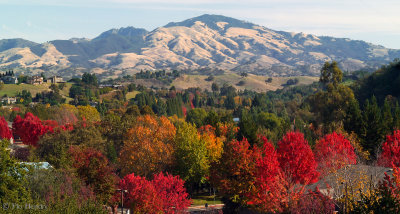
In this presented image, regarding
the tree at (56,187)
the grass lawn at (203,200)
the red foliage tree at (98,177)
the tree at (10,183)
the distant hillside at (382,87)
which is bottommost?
the grass lawn at (203,200)

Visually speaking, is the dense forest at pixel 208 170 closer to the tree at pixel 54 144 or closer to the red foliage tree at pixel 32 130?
the tree at pixel 54 144

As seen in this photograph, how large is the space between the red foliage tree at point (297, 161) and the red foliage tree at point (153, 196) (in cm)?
1512

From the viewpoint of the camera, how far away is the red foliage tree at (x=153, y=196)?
192 feet

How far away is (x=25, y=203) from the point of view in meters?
44.1

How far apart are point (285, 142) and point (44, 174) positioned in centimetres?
3678

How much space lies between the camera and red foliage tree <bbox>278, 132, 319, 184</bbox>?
6456cm

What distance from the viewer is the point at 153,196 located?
193ft

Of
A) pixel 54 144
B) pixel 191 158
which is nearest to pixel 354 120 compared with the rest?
pixel 191 158

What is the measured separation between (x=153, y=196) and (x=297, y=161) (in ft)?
71.7

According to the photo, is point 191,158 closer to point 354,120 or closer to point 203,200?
point 203,200

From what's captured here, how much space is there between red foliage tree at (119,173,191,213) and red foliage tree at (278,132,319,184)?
15121mm

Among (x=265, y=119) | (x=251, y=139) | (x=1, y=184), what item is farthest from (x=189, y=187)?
(x=265, y=119)

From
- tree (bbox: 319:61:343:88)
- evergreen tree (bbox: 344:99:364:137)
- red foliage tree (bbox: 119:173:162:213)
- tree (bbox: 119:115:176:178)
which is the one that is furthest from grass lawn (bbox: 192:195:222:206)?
tree (bbox: 319:61:343:88)

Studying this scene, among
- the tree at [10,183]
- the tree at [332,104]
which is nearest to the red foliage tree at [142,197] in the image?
the tree at [10,183]
